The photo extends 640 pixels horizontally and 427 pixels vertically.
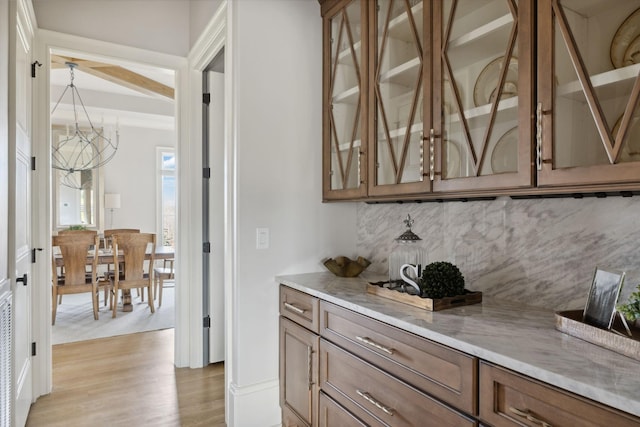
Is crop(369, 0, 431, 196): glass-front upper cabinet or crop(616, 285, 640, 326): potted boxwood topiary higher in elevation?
crop(369, 0, 431, 196): glass-front upper cabinet

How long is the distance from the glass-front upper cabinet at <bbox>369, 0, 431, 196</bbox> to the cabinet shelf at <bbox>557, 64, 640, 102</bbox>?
58 cm

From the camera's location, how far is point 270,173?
2291 mm

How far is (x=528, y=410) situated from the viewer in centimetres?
99

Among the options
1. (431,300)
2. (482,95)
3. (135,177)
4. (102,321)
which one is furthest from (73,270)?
(482,95)

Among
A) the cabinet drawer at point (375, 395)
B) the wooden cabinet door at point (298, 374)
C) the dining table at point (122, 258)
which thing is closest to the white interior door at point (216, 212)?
the wooden cabinet door at point (298, 374)

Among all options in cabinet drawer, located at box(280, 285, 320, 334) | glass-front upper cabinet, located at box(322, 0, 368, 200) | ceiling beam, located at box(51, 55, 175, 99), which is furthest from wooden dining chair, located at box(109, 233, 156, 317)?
glass-front upper cabinet, located at box(322, 0, 368, 200)

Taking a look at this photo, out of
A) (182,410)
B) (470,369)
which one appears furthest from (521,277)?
(182,410)

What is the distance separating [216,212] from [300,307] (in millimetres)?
1527

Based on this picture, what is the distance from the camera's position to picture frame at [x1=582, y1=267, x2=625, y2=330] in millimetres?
1095

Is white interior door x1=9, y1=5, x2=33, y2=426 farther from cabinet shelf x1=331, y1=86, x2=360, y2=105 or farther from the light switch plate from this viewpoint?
cabinet shelf x1=331, y1=86, x2=360, y2=105

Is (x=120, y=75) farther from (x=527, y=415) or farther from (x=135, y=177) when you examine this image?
(x=527, y=415)

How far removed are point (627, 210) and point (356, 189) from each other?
1.15 m

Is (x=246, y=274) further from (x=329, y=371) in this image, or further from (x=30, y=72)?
(x=30, y=72)

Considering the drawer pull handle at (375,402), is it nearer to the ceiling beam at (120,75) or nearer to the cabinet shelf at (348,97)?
the cabinet shelf at (348,97)
